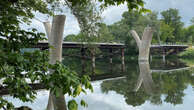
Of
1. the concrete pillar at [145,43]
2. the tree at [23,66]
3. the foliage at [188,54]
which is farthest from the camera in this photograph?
the foliage at [188,54]

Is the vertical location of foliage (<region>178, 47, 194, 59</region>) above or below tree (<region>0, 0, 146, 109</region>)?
below

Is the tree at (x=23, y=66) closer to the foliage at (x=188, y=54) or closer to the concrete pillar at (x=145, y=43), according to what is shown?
the concrete pillar at (x=145, y=43)

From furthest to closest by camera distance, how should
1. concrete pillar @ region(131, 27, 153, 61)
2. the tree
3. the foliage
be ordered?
the foliage < concrete pillar @ region(131, 27, 153, 61) < the tree

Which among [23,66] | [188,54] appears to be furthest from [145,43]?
[23,66]

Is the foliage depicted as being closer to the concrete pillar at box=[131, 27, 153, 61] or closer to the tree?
the concrete pillar at box=[131, 27, 153, 61]

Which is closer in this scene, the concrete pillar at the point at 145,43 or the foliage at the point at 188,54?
the concrete pillar at the point at 145,43

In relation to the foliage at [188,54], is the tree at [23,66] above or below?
above

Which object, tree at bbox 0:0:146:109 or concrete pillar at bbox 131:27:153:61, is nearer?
tree at bbox 0:0:146:109

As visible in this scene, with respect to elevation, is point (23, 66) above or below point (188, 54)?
above

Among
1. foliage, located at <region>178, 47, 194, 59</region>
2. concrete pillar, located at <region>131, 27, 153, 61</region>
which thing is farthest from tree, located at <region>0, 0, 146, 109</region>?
foliage, located at <region>178, 47, 194, 59</region>

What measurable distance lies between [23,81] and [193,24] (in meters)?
58.2

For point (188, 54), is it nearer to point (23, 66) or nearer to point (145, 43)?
point (145, 43)

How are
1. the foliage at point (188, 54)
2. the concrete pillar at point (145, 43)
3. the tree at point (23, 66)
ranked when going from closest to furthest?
the tree at point (23, 66)
the concrete pillar at point (145, 43)
the foliage at point (188, 54)

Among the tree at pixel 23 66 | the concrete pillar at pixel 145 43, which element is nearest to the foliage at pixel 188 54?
the concrete pillar at pixel 145 43
